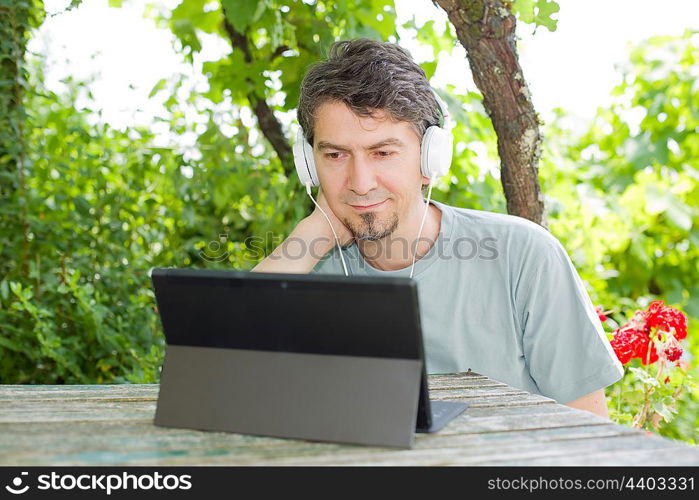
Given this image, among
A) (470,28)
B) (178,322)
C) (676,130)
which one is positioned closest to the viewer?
(178,322)

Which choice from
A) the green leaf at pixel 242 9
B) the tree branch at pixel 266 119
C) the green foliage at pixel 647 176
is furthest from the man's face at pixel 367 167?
the green foliage at pixel 647 176

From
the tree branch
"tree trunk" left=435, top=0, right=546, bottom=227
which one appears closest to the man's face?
"tree trunk" left=435, top=0, right=546, bottom=227

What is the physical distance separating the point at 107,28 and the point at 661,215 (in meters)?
3.09

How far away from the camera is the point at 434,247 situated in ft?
6.58

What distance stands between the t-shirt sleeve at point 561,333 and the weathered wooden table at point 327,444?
537 mm

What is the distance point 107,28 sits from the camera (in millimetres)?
3723

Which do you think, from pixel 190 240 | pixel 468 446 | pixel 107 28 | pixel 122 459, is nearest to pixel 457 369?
pixel 468 446

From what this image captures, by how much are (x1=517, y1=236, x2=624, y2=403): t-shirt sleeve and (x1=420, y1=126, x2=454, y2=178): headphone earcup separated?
318 millimetres

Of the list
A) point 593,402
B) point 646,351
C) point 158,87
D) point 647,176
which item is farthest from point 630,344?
point 158,87

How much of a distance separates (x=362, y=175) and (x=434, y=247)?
1.05 feet

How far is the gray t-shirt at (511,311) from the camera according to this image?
1729mm

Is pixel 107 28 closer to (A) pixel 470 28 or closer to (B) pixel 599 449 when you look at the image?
(A) pixel 470 28

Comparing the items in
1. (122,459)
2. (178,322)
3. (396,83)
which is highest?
(396,83)

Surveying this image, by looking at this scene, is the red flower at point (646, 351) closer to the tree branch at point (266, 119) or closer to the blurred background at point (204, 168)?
the blurred background at point (204, 168)
